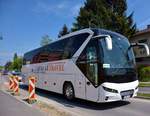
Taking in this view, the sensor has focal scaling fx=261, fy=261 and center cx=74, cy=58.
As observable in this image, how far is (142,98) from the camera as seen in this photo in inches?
553

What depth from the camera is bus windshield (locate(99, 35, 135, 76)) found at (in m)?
11.0

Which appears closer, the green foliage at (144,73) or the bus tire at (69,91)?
the bus tire at (69,91)

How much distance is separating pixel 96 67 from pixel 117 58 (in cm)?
105

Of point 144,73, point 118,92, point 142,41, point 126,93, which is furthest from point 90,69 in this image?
point 142,41

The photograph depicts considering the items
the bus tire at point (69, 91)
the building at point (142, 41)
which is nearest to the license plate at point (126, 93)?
the bus tire at point (69, 91)

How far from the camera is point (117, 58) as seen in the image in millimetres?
11414

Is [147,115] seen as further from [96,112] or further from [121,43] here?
[121,43]

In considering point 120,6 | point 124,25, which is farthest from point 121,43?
point 120,6

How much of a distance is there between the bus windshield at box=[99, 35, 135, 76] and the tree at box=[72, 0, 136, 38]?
29963mm

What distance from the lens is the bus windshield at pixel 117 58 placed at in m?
11.0

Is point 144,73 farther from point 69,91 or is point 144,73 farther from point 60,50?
point 69,91

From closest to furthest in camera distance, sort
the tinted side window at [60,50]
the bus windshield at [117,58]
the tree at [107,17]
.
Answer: the bus windshield at [117,58], the tinted side window at [60,50], the tree at [107,17]

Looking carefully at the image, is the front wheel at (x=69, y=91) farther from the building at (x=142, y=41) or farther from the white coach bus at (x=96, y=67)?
the building at (x=142, y=41)

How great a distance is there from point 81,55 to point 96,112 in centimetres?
314
